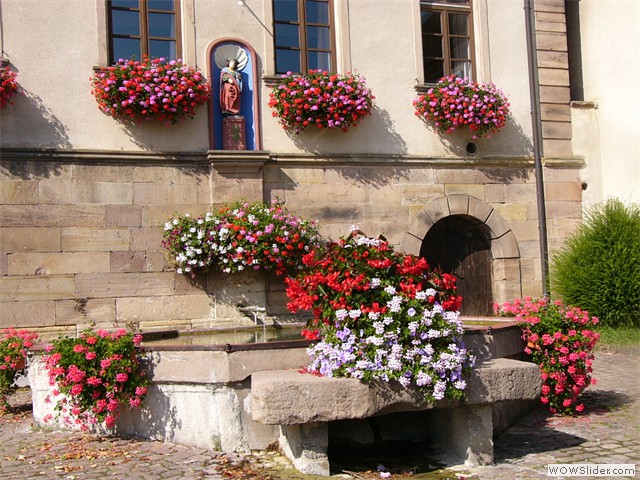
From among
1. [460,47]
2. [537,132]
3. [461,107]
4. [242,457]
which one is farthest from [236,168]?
[242,457]

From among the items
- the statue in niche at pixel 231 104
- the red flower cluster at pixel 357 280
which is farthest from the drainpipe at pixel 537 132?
the red flower cluster at pixel 357 280

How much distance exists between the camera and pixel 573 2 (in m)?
11.4

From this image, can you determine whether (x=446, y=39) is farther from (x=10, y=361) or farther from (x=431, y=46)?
(x=10, y=361)

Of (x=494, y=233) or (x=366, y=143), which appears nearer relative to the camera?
(x=366, y=143)

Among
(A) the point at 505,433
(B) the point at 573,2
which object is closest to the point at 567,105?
(B) the point at 573,2

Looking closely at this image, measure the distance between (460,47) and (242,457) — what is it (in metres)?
7.39

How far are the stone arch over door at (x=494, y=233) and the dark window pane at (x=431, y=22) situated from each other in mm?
2368

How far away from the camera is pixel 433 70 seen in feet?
33.4

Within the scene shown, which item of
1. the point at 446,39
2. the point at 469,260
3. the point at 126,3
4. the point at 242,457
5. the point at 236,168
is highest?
the point at 126,3

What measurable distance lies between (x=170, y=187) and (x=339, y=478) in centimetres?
523

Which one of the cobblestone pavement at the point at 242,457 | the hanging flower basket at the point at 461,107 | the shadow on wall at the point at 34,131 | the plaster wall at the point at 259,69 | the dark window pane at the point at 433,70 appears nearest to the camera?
the cobblestone pavement at the point at 242,457

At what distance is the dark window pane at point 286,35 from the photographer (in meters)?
9.54

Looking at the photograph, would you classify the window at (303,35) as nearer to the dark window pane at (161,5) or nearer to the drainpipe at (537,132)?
the dark window pane at (161,5)

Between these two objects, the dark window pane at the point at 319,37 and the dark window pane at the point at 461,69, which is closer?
the dark window pane at the point at 319,37
